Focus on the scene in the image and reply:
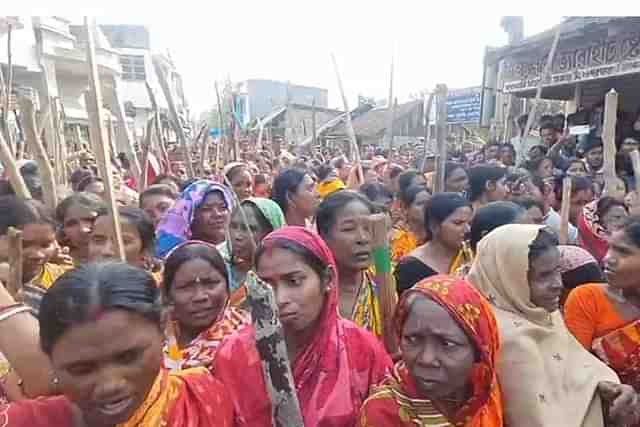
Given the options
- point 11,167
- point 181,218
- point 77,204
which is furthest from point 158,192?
point 11,167

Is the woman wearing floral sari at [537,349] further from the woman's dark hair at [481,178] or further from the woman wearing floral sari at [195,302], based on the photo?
the woman's dark hair at [481,178]

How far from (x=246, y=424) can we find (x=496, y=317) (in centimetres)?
82

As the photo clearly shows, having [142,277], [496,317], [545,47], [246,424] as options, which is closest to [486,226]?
[496,317]

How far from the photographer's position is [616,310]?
7.59 ft

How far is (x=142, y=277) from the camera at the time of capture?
138cm

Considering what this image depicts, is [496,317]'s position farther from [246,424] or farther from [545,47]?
[545,47]

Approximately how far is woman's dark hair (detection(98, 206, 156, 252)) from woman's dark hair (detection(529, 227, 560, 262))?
5.92 ft

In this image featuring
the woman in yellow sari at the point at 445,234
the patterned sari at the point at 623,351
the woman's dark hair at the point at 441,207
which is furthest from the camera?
the woman's dark hair at the point at 441,207

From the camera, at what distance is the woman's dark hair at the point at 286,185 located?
13.2 ft

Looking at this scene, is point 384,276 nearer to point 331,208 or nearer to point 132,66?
point 331,208

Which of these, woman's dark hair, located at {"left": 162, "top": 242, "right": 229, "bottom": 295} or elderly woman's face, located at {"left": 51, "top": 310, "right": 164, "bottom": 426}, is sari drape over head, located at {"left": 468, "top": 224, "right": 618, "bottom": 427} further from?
elderly woman's face, located at {"left": 51, "top": 310, "right": 164, "bottom": 426}

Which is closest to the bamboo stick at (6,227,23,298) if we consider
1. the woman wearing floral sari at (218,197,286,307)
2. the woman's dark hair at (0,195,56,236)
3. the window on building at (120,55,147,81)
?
the woman's dark hair at (0,195,56,236)

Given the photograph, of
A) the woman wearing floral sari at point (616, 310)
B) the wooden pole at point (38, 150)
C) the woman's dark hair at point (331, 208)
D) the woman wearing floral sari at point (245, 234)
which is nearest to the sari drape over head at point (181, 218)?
the woman wearing floral sari at point (245, 234)

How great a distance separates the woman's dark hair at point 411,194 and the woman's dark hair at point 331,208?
1513 mm
